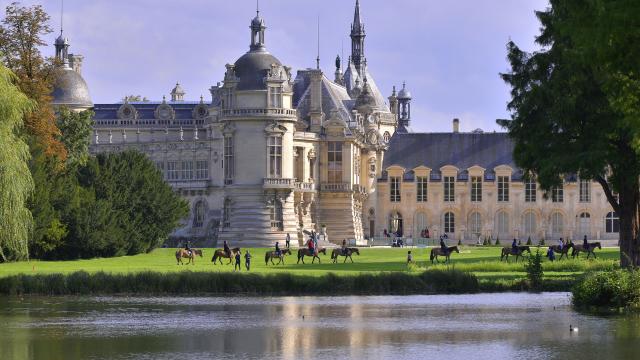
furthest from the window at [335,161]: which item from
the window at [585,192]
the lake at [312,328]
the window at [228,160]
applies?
the lake at [312,328]

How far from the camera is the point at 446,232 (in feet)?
417

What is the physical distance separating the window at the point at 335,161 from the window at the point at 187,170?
10.1 meters

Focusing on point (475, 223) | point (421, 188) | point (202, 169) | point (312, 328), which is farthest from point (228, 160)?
point (312, 328)

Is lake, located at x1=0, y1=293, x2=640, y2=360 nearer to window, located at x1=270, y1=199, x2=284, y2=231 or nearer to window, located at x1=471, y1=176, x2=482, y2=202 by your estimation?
window, located at x1=270, y1=199, x2=284, y2=231

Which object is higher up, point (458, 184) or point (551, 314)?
point (458, 184)

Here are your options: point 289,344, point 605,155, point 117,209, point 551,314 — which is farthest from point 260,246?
point 289,344

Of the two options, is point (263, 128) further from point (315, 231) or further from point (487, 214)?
point (487, 214)

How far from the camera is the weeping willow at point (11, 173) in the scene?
180 ft

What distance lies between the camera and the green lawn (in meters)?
66.1

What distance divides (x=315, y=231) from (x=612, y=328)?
69.7 m

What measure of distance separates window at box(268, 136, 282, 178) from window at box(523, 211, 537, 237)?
26603 mm

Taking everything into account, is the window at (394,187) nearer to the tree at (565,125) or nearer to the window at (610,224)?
the window at (610,224)

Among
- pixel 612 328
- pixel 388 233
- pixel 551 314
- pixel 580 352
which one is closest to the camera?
pixel 580 352

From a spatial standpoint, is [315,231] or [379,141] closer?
[315,231]
